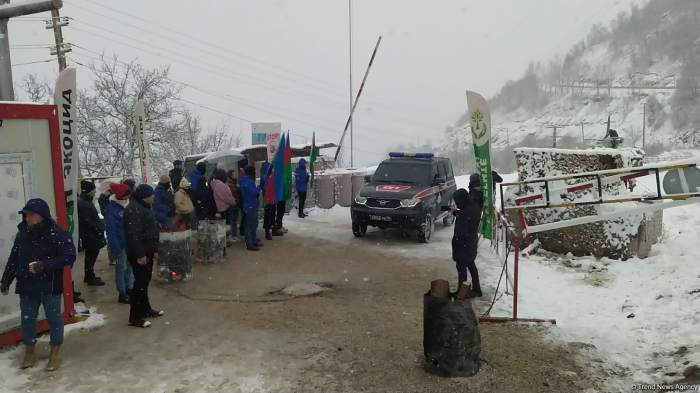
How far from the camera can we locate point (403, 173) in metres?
13.2

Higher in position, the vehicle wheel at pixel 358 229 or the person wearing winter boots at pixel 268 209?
the person wearing winter boots at pixel 268 209

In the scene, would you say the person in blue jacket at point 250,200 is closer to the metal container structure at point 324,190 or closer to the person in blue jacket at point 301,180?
the person in blue jacket at point 301,180

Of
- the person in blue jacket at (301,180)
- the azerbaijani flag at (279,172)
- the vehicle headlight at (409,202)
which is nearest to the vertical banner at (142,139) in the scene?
the azerbaijani flag at (279,172)

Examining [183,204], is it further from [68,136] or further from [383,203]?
[383,203]

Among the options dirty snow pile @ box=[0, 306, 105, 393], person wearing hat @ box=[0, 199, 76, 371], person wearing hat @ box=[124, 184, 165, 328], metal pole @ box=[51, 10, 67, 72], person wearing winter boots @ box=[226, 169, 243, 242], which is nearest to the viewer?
dirty snow pile @ box=[0, 306, 105, 393]

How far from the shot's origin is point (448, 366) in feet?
16.9

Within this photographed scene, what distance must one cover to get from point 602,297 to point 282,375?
5189 millimetres

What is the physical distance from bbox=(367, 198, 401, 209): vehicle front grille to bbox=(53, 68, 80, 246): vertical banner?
21.8 ft

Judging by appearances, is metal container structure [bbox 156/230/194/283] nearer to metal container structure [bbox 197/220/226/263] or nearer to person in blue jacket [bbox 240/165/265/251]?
metal container structure [bbox 197/220/226/263]

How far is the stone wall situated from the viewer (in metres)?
9.78

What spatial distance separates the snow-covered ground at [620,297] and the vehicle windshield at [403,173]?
169cm

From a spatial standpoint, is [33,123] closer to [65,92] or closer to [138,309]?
[65,92]

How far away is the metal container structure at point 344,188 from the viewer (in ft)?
57.3

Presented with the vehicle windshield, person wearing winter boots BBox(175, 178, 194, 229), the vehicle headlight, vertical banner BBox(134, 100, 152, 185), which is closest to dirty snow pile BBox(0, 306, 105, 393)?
person wearing winter boots BBox(175, 178, 194, 229)
